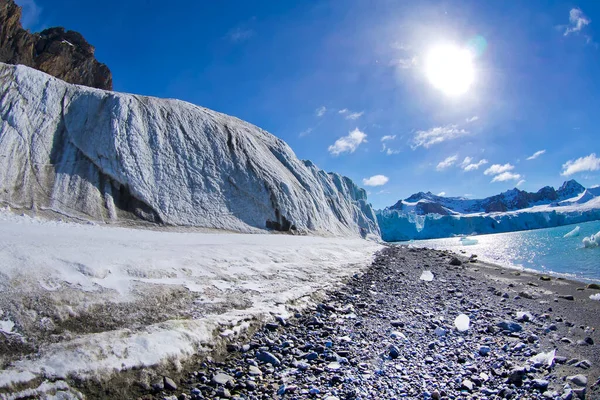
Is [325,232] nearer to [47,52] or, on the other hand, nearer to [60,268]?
[60,268]

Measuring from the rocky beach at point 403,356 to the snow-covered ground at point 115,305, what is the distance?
61 cm

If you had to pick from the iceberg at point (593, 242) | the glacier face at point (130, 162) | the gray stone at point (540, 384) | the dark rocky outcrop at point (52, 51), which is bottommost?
the gray stone at point (540, 384)

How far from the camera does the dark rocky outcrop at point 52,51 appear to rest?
47.1 m

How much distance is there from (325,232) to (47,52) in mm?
55516

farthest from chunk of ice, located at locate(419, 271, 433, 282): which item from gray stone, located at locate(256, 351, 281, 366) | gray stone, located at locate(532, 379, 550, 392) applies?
gray stone, located at locate(256, 351, 281, 366)

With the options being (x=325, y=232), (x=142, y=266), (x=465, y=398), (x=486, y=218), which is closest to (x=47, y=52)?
(x=325, y=232)

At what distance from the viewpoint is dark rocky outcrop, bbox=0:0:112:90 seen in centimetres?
4706

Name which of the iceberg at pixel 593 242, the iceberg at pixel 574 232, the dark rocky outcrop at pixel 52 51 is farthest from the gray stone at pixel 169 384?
the iceberg at pixel 574 232

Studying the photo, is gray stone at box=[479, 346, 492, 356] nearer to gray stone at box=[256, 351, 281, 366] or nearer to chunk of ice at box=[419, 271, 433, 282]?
gray stone at box=[256, 351, 281, 366]

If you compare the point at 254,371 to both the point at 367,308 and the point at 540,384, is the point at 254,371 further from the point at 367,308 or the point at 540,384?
the point at 367,308

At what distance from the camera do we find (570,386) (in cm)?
520

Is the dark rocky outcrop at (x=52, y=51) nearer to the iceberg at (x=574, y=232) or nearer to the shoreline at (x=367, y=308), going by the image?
the shoreline at (x=367, y=308)

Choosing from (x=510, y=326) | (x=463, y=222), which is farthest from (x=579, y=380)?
(x=463, y=222)

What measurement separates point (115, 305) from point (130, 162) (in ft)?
71.4
